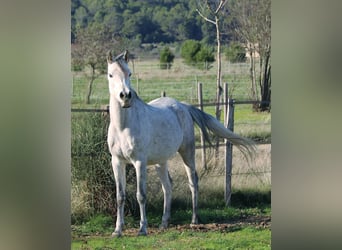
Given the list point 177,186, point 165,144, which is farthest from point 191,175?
Result: point 165,144

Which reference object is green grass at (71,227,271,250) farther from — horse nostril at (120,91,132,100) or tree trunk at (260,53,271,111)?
horse nostril at (120,91,132,100)

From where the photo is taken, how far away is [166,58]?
6.61 meters

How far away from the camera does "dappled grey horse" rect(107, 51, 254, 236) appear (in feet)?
21.2

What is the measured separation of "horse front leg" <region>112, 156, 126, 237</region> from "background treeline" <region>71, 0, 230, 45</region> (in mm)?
1080

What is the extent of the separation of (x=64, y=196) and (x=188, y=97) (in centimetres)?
136

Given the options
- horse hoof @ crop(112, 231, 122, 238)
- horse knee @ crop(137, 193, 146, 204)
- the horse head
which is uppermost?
the horse head

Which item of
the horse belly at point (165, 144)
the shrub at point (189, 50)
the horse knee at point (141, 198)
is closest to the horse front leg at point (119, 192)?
the horse knee at point (141, 198)

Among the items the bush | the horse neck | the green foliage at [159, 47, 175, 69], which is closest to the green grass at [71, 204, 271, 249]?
the bush

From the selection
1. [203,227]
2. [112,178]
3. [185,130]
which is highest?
[185,130]

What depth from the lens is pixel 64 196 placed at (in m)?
6.50

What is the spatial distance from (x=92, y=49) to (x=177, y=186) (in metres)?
1.40
